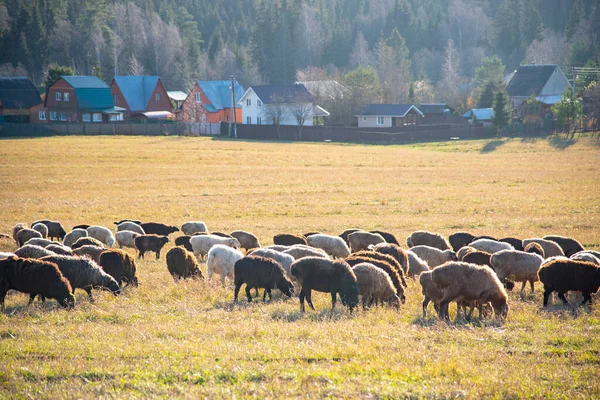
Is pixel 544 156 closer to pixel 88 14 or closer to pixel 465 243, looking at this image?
pixel 465 243

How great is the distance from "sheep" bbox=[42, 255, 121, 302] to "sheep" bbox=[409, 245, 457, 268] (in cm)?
808

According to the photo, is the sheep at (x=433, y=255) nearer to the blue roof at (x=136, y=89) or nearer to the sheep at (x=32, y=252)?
the sheep at (x=32, y=252)

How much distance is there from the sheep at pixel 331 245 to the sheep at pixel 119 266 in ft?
18.9

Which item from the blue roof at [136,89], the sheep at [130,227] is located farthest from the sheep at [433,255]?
the blue roof at [136,89]

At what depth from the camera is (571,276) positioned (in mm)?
12406

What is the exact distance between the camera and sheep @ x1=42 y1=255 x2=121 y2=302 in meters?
12.8

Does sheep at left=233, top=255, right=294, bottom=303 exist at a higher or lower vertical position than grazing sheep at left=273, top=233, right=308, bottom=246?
higher

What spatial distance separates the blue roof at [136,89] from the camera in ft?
316

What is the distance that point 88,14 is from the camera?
130m

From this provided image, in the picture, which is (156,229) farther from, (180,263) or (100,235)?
(180,263)

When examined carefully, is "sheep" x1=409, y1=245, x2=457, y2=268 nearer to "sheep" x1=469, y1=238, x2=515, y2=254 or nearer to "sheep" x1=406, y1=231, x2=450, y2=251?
"sheep" x1=469, y1=238, x2=515, y2=254

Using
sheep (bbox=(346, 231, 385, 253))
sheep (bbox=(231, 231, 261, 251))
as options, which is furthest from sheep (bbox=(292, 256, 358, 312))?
sheep (bbox=(231, 231, 261, 251))

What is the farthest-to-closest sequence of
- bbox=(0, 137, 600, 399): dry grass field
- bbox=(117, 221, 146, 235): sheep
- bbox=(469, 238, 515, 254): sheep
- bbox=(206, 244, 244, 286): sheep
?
bbox=(117, 221, 146, 235): sheep, bbox=(469, 238, 515, 254): sheep, bbox=(206, 244, 244, 286): sheep, bbox=(0, 137, 600, 399): dry grass field

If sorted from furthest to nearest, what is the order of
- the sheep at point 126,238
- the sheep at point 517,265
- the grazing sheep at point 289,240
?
the sheep at point 126,238 < the grazing sheep at point 289,240 < the sheep at point 517,265
